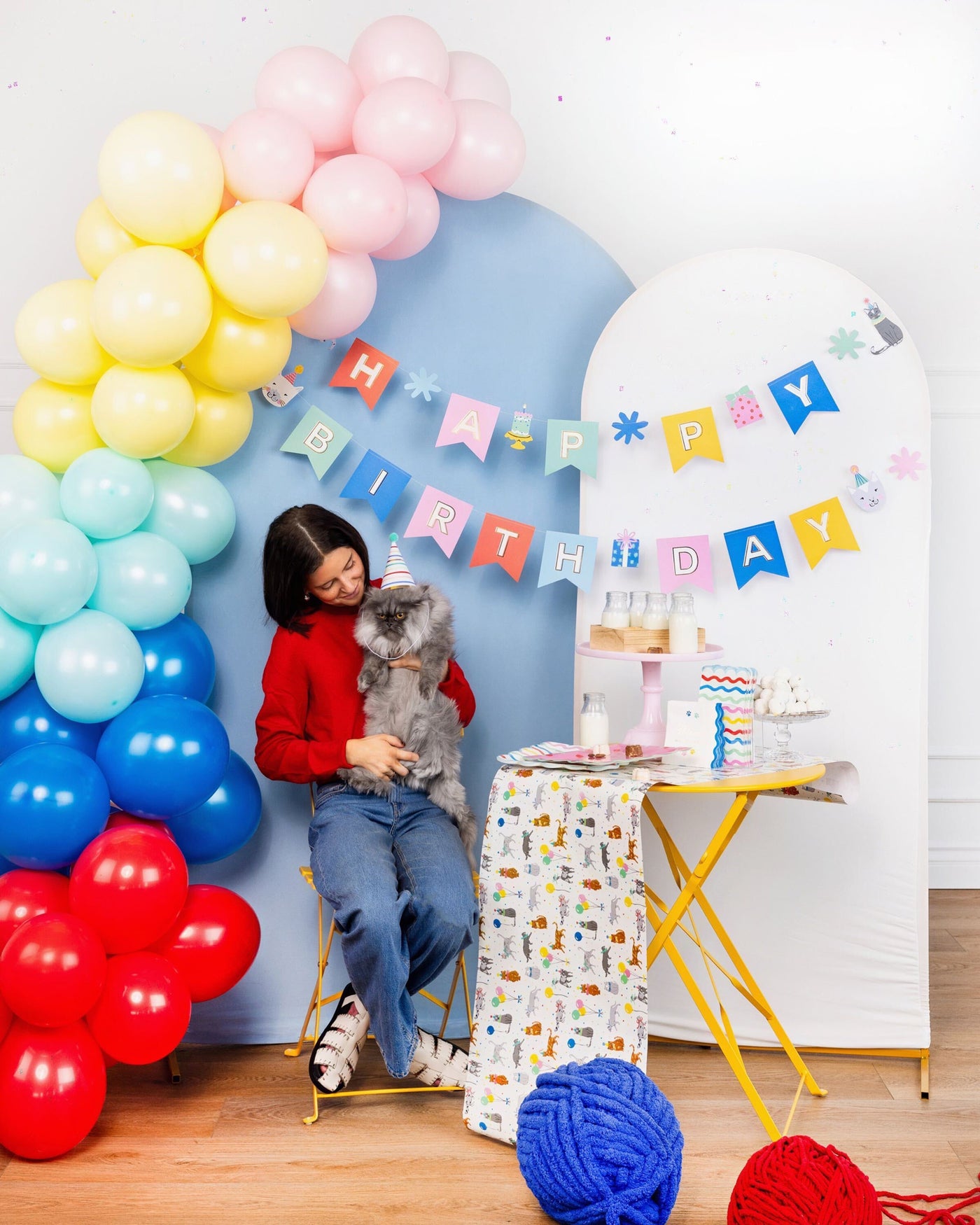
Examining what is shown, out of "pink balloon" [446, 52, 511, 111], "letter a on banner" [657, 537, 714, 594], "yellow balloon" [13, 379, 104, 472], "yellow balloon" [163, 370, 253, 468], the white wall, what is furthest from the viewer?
the white wall

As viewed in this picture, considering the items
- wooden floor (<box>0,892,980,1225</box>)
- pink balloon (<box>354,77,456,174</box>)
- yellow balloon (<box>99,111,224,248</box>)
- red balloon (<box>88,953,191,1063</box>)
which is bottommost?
wooden floor (<box>0,892,980,1225</box>)

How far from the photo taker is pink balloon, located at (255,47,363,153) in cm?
210

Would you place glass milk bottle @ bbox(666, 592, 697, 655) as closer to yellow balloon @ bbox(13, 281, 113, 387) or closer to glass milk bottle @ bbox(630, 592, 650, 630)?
glass milk bottle @ bbox(630, 592, 650, 630)

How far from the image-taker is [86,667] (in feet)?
6.32

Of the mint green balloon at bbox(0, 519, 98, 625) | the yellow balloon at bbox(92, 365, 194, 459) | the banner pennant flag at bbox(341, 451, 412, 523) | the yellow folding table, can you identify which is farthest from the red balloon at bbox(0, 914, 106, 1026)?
the banner pennant flag at bbox(341, 451, 412, 523)

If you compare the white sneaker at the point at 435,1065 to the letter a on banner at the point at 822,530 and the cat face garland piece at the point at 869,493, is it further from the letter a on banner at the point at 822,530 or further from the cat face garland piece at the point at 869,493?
the cat face garland piece at the point at 869,493

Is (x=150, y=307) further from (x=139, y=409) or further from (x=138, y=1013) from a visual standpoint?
(x=138, y=1013)

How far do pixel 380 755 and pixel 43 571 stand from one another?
721 mm

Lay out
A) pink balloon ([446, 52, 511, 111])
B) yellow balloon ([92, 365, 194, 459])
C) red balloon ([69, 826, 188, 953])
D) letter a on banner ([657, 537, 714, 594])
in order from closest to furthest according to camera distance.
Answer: red balloon ([69, 826, 188, 953]) < yellow balloon ([92, 365, 194, 459]) < pink balloon ([446, 52, 511, 111]) < letter a on banner ([657, 537, 714, 594])

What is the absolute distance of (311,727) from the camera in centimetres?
227

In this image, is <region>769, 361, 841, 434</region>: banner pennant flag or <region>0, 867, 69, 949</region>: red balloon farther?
<region>769, 361, 841, 434</region>: banner pennant flag

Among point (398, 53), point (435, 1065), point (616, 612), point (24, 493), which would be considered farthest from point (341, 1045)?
point (398, 53)

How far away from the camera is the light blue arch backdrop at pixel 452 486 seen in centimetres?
244

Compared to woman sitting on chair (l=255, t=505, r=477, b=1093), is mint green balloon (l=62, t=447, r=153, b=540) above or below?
above
